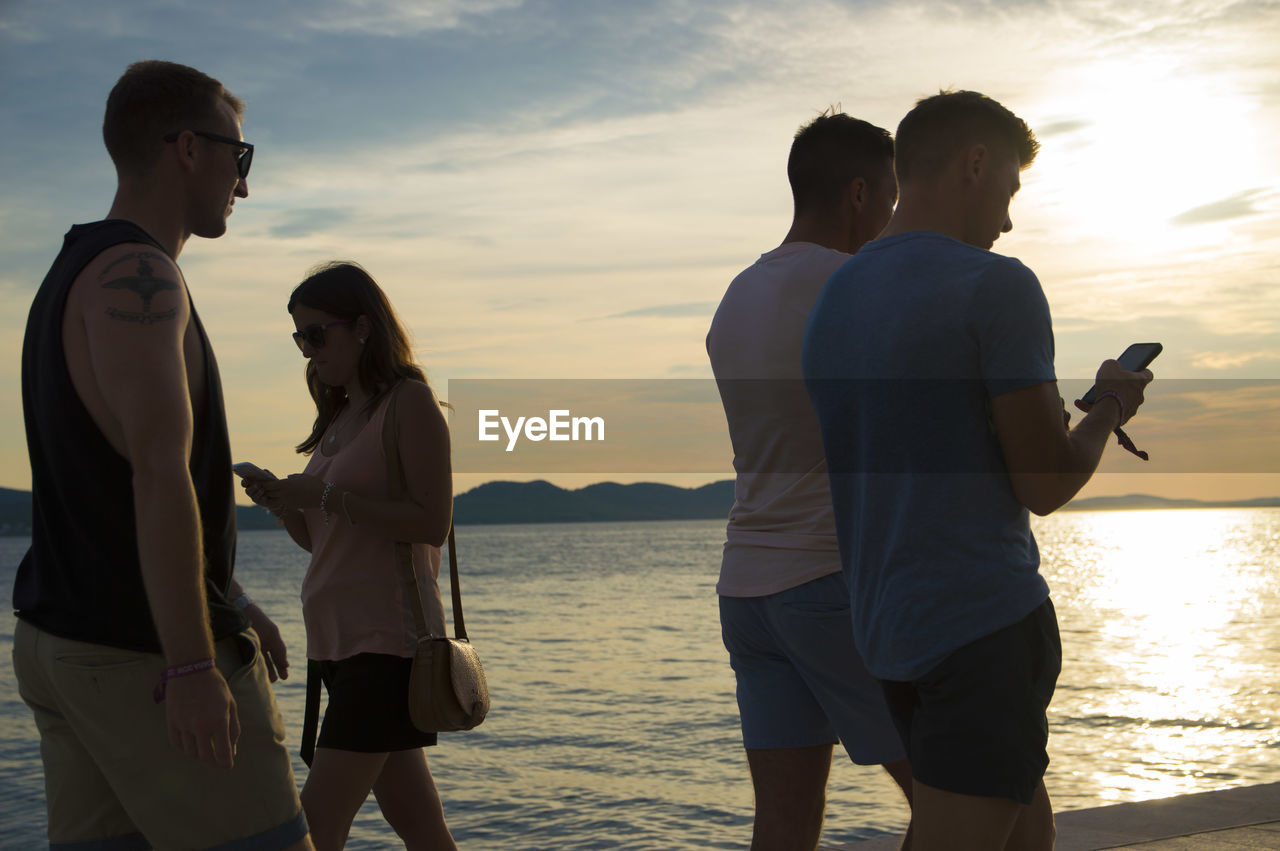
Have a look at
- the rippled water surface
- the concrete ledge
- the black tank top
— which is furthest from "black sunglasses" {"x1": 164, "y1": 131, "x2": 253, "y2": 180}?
the rippled water surface

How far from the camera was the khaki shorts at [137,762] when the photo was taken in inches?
78.4

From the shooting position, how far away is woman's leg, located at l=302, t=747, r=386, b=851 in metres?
3.00

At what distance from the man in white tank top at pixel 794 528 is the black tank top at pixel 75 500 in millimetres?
1256

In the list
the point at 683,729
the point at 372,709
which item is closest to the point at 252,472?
the point at 372,709

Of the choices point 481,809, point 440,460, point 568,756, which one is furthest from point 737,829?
point 440,460

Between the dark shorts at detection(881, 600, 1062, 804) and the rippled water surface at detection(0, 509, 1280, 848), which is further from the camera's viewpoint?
the rippled water surface at detection(0, 509, 1280, 848)

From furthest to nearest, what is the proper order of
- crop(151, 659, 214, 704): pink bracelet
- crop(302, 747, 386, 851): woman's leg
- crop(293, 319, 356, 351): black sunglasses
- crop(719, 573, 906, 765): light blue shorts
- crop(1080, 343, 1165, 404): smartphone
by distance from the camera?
1. crop(293, 319, 356, 351): black sunglasses
2. crop(302, 747, 386, 851): woman's leg
3. crop(719, 573, 906, 765): light blue shorts
4. crop(1080, 343, 1165, 404): smartphone
5. crop(151, 659, 214, 704): pink bracelet

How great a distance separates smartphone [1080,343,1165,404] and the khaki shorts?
172 centimetres

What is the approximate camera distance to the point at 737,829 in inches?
380

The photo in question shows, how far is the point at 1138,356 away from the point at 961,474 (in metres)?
0.60

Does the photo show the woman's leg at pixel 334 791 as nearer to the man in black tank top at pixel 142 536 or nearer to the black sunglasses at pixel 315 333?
→ the man in black tank top at pixel 142 536

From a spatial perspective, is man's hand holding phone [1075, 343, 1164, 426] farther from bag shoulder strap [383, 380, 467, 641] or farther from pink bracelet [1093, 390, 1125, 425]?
bag shoulder strap [383, 380, 467, 641]

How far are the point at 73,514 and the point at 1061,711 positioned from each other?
52.7 feet

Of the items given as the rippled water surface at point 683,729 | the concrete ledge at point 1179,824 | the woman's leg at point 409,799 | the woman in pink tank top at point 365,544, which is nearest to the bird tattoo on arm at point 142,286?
the woman in pink tank top at point 365,544
